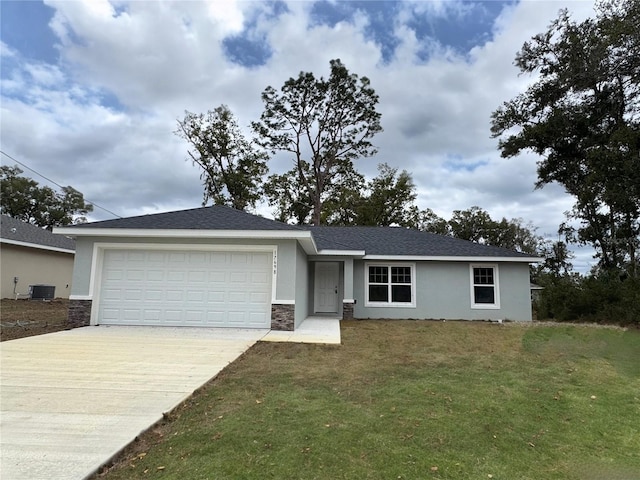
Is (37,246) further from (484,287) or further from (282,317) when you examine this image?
(484,287)

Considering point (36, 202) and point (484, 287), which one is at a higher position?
point (36, 202)

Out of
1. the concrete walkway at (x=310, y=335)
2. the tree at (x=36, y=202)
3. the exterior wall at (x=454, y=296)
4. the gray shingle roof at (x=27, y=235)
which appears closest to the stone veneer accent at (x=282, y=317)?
the concrete walkway at (x=310, y=335)

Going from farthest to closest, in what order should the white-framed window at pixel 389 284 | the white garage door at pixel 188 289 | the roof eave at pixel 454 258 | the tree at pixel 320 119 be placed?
the tree at pixel 320 119 → the white-framed window at pixel 389 284 → the roof eave at pixel 454 258 → the white garage door at pixel 188 289

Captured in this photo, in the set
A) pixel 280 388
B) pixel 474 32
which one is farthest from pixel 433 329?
pixel 474 32

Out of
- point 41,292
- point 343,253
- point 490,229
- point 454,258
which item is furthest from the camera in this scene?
point 490,229

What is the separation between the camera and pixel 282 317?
994cm

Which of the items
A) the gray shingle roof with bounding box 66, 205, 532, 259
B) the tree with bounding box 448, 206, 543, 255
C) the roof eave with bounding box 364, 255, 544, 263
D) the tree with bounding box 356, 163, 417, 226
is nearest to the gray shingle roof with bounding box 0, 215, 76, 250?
the gray shingle roof with bounding box 66, 205, 532, 259

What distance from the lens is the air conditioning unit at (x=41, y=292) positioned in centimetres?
1770

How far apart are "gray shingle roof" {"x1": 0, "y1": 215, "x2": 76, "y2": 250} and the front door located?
12429 mm

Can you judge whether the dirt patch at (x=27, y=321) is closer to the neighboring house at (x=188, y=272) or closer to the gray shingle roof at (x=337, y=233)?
the neighboring house at (x=188, y=272)

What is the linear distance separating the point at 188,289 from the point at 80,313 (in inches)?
112

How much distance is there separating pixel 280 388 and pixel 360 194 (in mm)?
27267

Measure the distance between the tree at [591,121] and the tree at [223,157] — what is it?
18.1 metres

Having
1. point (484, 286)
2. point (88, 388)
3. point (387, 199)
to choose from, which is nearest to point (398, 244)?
point (484, 286)
